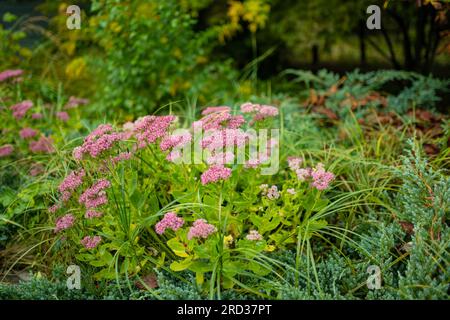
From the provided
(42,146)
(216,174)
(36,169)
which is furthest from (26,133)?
(216,174)

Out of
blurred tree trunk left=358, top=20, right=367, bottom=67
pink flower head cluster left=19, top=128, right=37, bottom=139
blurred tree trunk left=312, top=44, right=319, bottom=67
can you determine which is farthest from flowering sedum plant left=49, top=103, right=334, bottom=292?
blurred tree trunk left=312, top=44, right=319, bottom=67

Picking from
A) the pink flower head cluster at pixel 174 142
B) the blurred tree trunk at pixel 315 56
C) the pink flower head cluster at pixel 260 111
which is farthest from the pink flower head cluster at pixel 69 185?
the blurred tree trunk at pixel 315 56

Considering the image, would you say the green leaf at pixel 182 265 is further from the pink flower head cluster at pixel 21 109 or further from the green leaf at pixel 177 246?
the pink flower head cluster at pixel 21 109

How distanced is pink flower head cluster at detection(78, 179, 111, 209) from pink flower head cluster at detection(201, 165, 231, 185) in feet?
1.51

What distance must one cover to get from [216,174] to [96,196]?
0.58 metres

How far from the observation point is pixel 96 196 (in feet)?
7.08

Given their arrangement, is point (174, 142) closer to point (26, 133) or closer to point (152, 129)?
point (152, 129)

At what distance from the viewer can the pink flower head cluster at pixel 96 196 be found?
2096 mm

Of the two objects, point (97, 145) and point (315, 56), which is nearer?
point (97, 145)

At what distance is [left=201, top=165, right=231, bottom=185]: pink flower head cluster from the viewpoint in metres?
2.00

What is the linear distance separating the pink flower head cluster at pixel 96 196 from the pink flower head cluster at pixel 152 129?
0.92 ft

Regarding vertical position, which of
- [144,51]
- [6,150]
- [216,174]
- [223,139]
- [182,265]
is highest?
[144,51]
